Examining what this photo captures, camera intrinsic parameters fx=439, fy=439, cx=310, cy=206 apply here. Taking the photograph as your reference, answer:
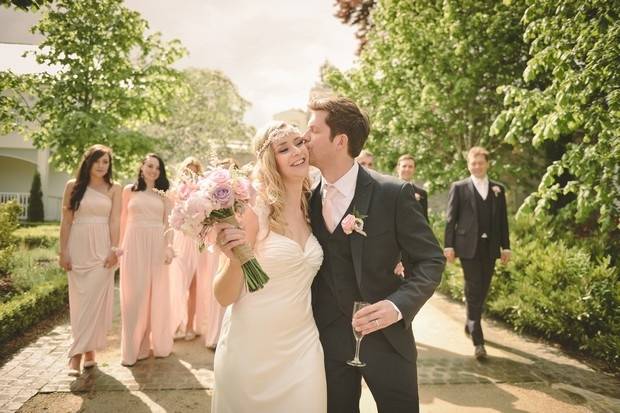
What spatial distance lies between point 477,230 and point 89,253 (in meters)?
5.11

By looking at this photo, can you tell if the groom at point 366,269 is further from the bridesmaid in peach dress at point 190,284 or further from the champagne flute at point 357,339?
the bridesmaid in peach dress at point 190,284

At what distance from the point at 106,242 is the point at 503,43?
373 inches

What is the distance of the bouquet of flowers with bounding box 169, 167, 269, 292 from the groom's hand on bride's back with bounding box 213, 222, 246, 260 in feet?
0.10

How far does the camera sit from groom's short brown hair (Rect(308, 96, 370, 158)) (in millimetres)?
2906

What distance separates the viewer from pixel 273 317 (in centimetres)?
268

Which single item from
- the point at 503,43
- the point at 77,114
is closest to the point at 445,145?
the point at 503,43

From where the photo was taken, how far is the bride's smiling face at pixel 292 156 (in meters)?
2.87

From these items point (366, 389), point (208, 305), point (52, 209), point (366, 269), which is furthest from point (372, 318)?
point (52, 209)

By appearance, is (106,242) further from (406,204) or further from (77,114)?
(77,114)

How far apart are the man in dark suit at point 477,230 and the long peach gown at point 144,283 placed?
401cm

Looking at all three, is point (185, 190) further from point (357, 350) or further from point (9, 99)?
point (9, 99)

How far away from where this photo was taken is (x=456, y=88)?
10.2m

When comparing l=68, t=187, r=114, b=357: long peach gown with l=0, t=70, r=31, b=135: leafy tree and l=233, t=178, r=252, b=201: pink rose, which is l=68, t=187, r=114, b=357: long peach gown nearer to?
l=233, t=178, r=252, b=201: pink rose


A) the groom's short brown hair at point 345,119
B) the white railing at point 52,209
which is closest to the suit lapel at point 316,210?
the groom's short brown hair at point 345,119
